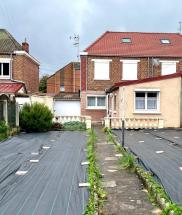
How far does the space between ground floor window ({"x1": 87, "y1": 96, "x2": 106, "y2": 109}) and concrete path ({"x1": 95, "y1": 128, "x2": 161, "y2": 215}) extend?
22.9 m

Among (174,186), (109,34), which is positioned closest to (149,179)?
(174,186)

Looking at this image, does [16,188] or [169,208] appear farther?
[16,188]

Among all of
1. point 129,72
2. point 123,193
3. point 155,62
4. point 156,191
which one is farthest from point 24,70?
point 156,191

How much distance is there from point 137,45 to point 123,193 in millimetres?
29388

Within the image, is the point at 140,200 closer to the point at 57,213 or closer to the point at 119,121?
the point at 57,213

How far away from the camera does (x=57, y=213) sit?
19.2ft

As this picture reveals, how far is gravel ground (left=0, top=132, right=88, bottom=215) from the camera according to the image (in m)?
6.18

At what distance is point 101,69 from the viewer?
33.8 metres

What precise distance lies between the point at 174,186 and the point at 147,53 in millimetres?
27615

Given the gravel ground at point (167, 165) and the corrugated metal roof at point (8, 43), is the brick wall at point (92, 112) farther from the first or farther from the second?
the gravel ground at point (167, 165)

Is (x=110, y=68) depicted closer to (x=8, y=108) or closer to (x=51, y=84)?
(x=8, y=108)

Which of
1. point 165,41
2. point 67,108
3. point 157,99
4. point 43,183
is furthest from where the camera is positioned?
point 165,41

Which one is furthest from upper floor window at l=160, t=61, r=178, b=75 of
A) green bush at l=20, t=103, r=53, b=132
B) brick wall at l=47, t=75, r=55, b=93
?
brick wall at l=47, t=75, r=55, b=93

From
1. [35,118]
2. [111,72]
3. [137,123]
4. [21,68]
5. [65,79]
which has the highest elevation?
[65,79]
